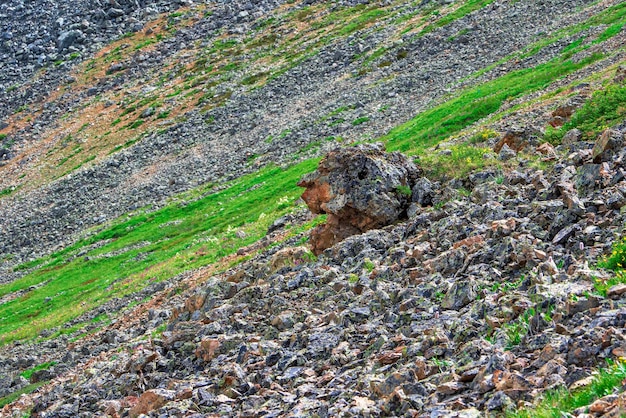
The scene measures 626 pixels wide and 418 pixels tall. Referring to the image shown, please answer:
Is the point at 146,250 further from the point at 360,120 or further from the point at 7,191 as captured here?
the point at 7,191

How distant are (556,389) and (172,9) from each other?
10474 centimetres

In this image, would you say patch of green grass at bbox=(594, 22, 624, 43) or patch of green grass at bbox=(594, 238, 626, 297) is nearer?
patch of green grass at bbox=(594, 238, 626, 297)

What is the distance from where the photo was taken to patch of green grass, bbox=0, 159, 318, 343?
39.7 m

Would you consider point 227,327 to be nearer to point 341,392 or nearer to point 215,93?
point 341,392

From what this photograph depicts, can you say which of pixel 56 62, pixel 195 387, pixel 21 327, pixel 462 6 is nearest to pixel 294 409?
pixel 195 387

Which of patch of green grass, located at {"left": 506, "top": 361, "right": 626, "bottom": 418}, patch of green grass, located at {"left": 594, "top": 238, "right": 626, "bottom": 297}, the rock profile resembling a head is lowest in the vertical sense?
the rock profile resembling a head

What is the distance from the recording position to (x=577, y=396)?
27.0 feet

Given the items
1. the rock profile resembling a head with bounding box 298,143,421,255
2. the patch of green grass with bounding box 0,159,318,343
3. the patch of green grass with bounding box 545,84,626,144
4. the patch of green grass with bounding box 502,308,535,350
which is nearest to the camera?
the patch of green grass with bounding box 502,308,535,350

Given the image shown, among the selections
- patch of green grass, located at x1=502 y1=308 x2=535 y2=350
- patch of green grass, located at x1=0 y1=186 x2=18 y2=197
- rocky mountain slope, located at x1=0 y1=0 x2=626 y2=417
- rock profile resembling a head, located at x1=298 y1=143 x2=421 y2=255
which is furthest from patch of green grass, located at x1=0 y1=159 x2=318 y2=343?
patch of green grass, located at x1=502 y1=308 x2=535 y2=350

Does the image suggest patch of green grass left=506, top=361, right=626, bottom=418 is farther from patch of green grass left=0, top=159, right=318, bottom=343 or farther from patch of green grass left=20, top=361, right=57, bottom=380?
patch of green grass left=0, top=159, right=318, bottom=343

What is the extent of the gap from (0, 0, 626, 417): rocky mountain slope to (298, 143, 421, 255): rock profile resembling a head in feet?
0.58

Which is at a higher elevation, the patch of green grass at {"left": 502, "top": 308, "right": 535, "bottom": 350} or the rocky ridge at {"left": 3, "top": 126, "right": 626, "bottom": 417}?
the patch of green grass at {"left": 502, "top": 308, "right": 535, "bottom": 350}

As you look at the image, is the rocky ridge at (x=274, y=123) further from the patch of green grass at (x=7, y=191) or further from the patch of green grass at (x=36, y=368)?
the patch of green grass at (x=36, y=368)

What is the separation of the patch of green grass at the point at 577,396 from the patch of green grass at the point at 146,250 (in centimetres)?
2845
